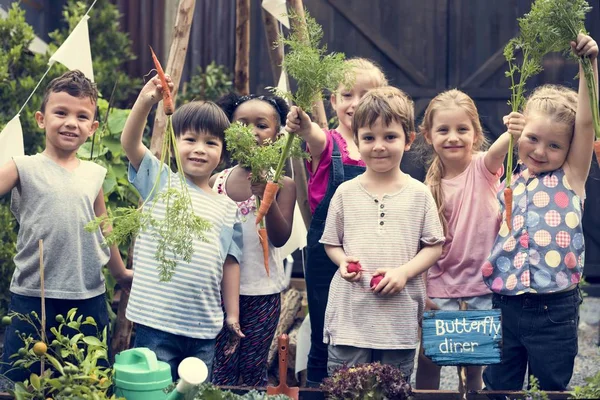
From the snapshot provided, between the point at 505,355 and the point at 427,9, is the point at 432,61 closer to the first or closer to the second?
the point at 427,9

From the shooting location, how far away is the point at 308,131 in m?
3.34

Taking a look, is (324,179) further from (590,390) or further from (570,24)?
(590,390)

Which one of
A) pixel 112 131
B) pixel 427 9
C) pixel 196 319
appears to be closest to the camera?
pixel 196 319

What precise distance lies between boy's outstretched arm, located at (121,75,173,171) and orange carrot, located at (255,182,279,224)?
482 millimetres

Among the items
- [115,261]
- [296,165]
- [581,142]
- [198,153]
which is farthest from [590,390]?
[296,165]

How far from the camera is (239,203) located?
3.62 m

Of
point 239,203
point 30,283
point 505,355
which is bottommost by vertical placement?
point 505,355

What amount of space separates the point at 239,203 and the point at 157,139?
0.76 m

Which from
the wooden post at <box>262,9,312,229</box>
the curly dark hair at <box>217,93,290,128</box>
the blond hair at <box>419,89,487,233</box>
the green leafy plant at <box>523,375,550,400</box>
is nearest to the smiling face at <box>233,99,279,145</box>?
the curly dark hair at <box>217,93,290,128</box>

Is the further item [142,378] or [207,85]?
[207,85]

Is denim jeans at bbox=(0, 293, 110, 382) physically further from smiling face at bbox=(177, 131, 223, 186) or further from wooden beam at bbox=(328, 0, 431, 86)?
wooden beam at bbox=(328, 0, 431, 86)

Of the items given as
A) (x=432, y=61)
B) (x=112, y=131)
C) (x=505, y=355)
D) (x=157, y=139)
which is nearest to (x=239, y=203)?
(x=157, y=139)

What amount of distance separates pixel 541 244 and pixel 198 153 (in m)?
1.34

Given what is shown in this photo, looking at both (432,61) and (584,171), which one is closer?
(584,171)
